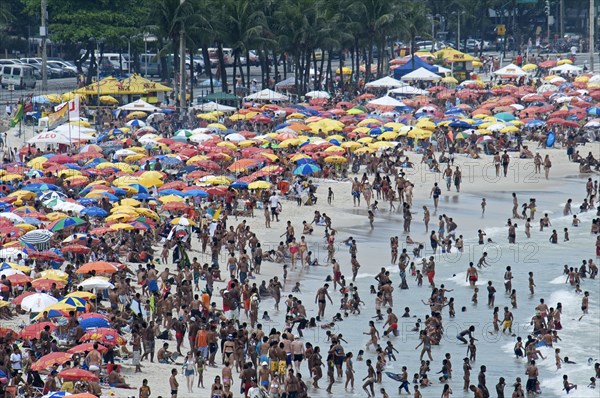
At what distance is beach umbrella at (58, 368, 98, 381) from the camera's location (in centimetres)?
2522

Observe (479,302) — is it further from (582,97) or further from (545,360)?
(582,97)

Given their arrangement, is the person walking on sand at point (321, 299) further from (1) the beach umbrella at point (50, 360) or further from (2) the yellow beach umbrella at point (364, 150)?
(2) the yellow beach umbrella at point (364, 150)

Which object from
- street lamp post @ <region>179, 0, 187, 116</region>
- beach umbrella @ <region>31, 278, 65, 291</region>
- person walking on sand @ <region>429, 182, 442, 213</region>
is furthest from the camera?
street lamp post @ <region>179, 0, 187, 116</region>

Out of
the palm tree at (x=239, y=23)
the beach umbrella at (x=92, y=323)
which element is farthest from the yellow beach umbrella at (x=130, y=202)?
the palm tree at (x=239, y=23)

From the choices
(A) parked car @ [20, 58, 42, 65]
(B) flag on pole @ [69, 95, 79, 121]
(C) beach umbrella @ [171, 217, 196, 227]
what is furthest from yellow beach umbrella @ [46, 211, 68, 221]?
(A) parked car @ [20, 58, 42, 65]

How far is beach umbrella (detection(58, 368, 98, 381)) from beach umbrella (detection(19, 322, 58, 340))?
2863 millimetres

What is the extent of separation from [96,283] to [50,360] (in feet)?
17.6

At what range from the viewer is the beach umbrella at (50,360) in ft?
84.9

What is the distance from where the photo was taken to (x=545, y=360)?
32.6 meters

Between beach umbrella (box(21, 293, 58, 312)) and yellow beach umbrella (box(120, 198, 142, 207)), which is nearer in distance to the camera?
beach umbrella (box(21, 293, 58, 312))

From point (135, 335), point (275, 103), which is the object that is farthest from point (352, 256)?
point (275, 103)

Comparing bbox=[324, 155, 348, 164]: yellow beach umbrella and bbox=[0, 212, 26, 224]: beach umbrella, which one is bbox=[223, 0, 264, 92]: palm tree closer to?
bbox=[324, 155, 348, 164]: yellow beach umbrella

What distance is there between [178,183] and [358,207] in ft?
25.9

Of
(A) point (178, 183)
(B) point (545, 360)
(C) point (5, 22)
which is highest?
(C) point (5, 22)
